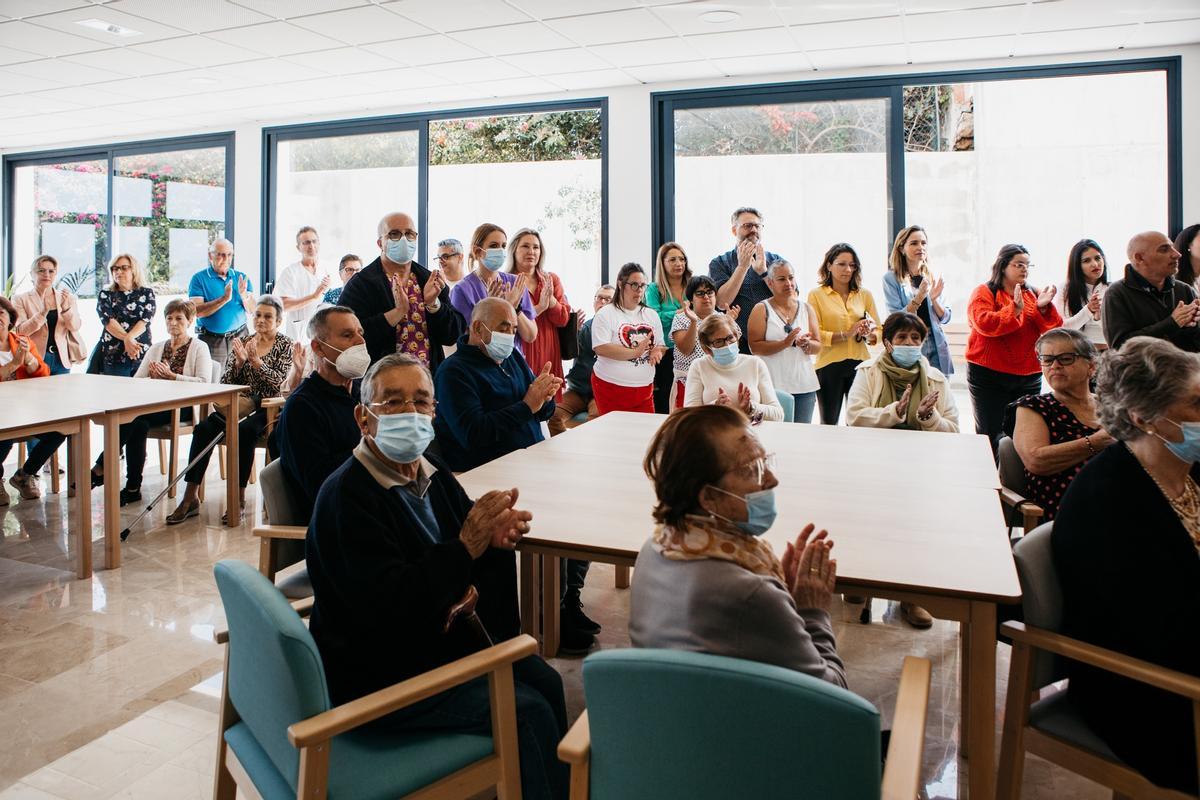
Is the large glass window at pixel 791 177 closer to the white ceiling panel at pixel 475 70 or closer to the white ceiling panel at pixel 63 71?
the white ceiling panel at pixel 475 70

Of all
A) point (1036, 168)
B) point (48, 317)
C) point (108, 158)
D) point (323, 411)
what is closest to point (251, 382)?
point (48, 317)

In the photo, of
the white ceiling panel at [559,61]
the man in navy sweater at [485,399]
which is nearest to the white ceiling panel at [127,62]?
the white ceiling panel at [559,61]

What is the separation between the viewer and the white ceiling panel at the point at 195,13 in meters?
4.90

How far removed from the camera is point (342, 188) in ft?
27.6

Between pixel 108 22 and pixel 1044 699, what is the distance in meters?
5.96

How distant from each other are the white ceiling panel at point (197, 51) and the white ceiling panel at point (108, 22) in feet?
0.37

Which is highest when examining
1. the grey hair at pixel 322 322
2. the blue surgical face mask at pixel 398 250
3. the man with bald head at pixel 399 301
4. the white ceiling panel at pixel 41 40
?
the white ceiling panel at pixel 41 40

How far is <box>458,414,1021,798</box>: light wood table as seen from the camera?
1.69 metres

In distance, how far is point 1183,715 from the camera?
154cm

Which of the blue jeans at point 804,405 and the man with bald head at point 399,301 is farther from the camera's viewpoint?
the blue jeans at point 804,405

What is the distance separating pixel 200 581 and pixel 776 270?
10.3 ft

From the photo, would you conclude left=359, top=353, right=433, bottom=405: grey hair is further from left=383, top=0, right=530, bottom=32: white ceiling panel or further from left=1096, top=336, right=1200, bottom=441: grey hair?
left=383, top=0, right=530, bottom=32: white ceiling panel

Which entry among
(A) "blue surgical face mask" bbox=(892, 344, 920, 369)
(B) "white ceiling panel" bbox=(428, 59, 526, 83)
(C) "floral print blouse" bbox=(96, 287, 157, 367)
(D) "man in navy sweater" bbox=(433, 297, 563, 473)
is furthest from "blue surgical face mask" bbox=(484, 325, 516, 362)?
(B) "white ceiling panel" bbox=(428, 59, 526, 83)

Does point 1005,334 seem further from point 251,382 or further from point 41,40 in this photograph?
point 41,40
